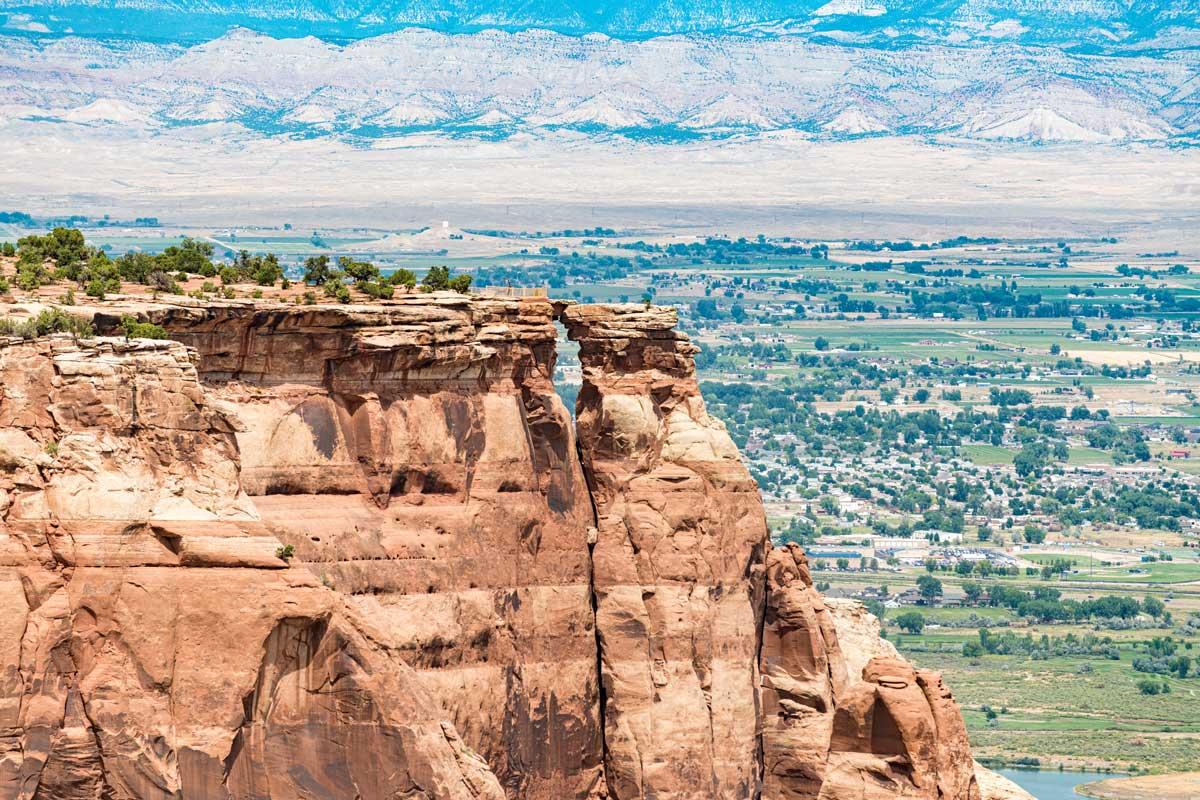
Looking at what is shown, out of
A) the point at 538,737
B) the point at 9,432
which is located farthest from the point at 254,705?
the point at 538,737

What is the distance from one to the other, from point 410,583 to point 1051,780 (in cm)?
9348

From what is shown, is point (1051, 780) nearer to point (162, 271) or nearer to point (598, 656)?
point (598, 656)

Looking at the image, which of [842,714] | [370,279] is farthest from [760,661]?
[370,279]

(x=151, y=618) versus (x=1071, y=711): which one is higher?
(x=151, y=618)

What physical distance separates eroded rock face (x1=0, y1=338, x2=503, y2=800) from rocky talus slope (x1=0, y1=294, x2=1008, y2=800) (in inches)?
1.7

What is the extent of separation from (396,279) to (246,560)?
84.1ft

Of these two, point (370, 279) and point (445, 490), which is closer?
point (445, 490)

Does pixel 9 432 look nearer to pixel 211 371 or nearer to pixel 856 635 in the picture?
pixel 211 371

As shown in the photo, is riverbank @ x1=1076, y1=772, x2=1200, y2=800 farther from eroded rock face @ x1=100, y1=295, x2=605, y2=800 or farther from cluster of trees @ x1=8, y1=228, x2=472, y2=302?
eroded rock face @ x1=100, y1=295, x2=605, y2=800

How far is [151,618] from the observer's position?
155ft

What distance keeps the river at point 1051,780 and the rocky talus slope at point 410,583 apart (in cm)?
6495

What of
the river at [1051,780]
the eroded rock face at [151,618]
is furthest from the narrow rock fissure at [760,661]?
the river at [1051,780]

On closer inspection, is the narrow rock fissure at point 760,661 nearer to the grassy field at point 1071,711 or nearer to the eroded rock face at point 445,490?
the eroded rock face at point 445,490

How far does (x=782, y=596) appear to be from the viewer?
7594 cm
